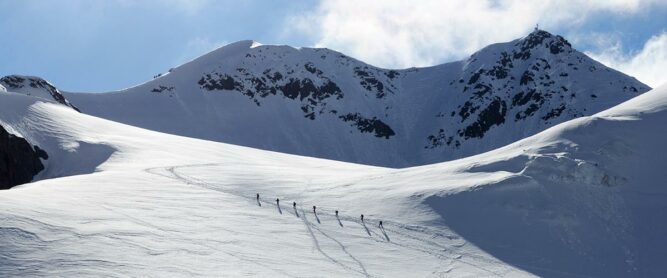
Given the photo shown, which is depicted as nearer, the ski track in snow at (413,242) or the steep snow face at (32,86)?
the ski track in snow at (413,242)

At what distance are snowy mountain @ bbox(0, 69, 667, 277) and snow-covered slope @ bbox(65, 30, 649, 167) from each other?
76117 mm

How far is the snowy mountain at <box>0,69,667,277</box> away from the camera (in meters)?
25.7

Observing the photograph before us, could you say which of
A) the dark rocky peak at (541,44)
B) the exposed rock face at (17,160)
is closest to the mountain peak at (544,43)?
the dark rocky peak at (541,44)

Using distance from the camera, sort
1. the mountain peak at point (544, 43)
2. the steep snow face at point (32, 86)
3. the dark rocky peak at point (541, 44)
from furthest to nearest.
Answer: the dark rocky peak at point (541, 44) < the mountain peak at point (544, 43) < the steep snow face at point (32, 86)

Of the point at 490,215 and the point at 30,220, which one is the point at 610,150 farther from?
the point at 30,220

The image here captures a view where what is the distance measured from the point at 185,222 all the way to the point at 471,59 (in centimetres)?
14891

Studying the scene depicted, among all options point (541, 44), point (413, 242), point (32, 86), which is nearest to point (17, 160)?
point (413, 242)

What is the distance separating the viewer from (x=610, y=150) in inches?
1672

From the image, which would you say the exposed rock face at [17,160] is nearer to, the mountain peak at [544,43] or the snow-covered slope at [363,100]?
the snow-covered slope at [363,100]

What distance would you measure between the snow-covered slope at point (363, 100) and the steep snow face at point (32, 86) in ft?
73.1

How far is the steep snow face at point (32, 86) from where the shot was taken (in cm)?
9288

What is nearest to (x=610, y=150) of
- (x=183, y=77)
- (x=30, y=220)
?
(x=30, y=220)

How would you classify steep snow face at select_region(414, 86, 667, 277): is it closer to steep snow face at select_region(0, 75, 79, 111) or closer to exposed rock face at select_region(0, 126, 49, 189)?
exposed rock face at select_region(0, 126, 49, 189)

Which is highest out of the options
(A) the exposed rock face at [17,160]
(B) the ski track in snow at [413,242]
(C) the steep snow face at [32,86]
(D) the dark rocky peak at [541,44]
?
(D) the dark rocky peak at [541,44]
